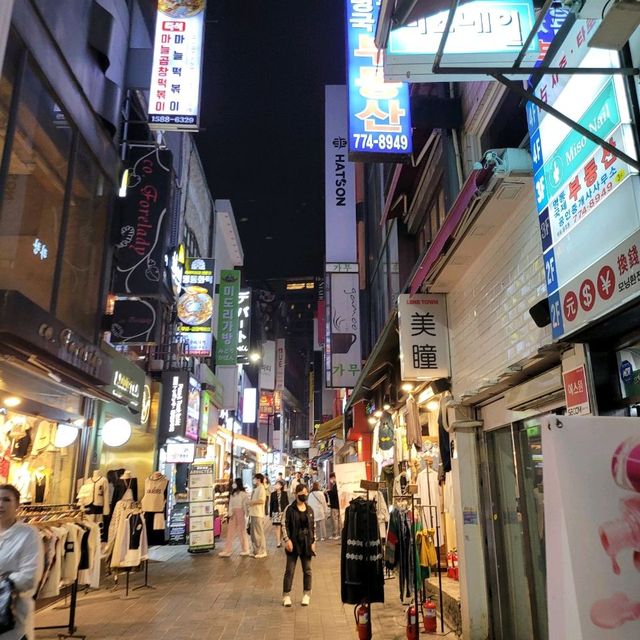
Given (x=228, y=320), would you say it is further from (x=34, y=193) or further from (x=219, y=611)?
(x=219, y=611)

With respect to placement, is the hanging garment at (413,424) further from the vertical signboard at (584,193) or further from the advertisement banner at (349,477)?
the vertical signboard at (584,193)

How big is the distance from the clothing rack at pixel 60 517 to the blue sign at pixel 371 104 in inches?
256

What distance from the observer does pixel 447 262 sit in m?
7.12

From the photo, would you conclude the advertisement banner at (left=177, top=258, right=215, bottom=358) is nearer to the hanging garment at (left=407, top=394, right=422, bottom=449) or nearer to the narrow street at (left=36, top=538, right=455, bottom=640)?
the narrow street at (left=36, top=538, right=455, bottom=640)

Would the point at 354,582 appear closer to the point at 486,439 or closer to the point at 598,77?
the point at 486,439

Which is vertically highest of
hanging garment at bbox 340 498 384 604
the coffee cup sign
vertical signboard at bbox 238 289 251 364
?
vertical signboard at bbox 238 289 251 364

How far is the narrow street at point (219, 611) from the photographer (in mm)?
7145

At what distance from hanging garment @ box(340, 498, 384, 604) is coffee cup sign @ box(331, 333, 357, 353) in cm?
1147

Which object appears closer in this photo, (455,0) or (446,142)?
(455,0)

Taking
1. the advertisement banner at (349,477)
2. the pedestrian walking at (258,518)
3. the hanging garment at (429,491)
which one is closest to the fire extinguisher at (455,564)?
the hanging garment at (429,491)

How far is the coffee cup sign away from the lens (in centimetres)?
1806

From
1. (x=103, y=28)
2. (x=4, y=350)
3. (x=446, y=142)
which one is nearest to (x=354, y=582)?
(x=4, y=350)

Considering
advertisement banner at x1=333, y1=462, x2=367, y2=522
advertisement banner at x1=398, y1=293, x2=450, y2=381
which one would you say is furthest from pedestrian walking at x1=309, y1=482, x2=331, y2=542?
advertisement banner at x1=398, y1=293, x2=450, y2=381

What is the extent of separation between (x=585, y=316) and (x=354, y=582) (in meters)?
4.25
